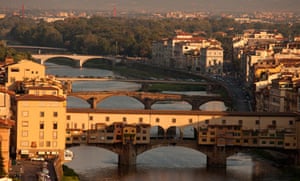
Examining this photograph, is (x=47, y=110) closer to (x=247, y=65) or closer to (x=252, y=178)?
(x=252, y=178)

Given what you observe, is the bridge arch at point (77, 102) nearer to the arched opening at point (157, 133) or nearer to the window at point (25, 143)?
the arched opening at point (157, 133)

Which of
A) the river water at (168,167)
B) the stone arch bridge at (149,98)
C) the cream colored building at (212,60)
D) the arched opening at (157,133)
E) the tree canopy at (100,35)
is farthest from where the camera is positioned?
the tree canopy at (100,35)

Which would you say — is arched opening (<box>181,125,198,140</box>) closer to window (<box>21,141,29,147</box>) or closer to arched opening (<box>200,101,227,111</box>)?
window (<box>21,141,29,147</box>)

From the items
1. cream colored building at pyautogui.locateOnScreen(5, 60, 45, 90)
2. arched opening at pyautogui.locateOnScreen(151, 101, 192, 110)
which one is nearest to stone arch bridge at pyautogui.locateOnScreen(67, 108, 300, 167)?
cream colored building at pyautogui.locateOnScreen(5, 60, 45, 90)

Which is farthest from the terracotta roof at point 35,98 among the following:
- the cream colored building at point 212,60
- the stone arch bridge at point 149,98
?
the cream colored building at point 212,60

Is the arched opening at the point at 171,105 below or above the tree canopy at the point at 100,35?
below

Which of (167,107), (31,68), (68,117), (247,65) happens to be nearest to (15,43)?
(247,65)

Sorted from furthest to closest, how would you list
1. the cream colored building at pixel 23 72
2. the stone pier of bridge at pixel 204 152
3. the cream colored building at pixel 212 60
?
the cream colored building at pixel 212 60
the cream colored building at pixel 23 72
the stone pier of bridge at pixel 204 152

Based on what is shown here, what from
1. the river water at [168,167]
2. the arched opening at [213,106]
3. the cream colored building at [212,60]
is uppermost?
the cream colored building at [212,60]
